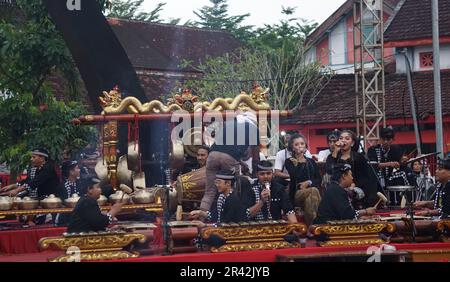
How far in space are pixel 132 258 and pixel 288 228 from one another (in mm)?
1368

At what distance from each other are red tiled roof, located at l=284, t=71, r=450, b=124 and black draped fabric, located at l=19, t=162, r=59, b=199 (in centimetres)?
919

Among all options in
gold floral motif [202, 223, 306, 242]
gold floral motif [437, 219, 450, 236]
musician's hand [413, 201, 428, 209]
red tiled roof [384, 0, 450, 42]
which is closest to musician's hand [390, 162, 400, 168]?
musician's hand [413, 201, 428, 209]

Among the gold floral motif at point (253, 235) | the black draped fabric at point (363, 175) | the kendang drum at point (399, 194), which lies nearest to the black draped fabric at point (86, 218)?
the gold floral motif at point (253, 235)

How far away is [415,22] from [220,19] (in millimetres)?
13462

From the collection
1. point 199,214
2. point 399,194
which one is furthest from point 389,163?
point 199,214

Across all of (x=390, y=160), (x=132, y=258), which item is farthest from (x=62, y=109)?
(x=132, y=258)

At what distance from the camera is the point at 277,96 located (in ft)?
68.9

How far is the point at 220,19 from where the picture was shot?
3181cm

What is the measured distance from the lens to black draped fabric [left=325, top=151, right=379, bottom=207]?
8406mm

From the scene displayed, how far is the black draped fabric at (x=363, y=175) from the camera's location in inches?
331

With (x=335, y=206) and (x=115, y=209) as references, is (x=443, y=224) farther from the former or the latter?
(x=115, y=209)

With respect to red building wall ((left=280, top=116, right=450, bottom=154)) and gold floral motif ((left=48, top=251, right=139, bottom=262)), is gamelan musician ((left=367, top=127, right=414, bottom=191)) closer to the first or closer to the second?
gold floral motif ((left=48, top=251, right=139, bottom=262))
